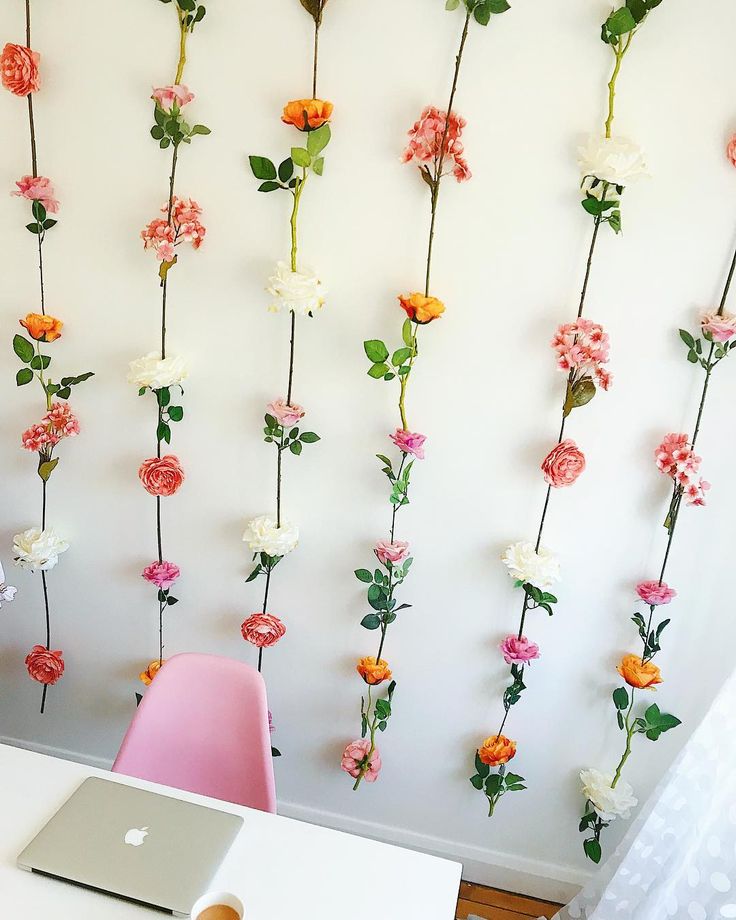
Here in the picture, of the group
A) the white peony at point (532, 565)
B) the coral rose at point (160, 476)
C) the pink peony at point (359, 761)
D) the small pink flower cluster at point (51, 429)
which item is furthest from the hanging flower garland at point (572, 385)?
the small pink flower cluster at point (51, 429)

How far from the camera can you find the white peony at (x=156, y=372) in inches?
70.5

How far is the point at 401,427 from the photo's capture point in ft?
5.92

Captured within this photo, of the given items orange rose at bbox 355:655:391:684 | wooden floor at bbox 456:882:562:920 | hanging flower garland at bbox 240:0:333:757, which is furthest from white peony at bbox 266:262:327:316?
wooden floor at bbox 456:882:562:920

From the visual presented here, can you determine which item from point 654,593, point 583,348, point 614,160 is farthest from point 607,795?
point 614,160

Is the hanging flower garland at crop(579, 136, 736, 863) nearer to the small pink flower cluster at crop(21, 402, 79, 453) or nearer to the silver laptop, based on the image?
the silver laptop

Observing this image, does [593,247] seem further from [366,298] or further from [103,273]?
[103,273]

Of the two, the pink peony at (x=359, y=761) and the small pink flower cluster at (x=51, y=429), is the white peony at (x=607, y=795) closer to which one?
the pink peony at (x=359, y=761)

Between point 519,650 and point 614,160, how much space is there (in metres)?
1.09

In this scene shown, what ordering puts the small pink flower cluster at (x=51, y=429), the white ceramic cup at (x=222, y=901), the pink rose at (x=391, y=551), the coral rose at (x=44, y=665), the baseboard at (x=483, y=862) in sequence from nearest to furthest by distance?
the white ceramic cup at (x=222, y=901), the pink rose at (x=391, y=551), the small pink flower cluster at (x=51, y=429), the baseboard at (x=483, y=862), the coral rose at (x=44, y=665)

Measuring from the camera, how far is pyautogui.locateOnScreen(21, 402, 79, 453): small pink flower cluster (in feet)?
6.36

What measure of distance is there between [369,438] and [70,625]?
1057 millimetres

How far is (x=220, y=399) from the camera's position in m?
1.88

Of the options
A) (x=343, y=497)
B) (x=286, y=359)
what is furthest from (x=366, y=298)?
(x=343, y=497)

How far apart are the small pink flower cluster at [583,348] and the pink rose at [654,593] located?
47cm
